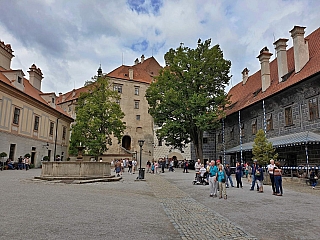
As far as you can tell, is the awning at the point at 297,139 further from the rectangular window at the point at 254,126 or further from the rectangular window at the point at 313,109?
the rectangular window at the point at 254,126

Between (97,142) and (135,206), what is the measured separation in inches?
1067

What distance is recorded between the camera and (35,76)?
41750 mm

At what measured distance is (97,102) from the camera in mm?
37844

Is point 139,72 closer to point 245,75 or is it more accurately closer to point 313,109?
point 245,75

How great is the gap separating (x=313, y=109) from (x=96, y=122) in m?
24.5

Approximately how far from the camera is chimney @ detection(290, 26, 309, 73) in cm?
2369

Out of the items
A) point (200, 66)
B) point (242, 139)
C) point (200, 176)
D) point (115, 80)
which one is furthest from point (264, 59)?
point (115, 80)

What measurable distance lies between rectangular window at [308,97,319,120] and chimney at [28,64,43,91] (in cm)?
3597

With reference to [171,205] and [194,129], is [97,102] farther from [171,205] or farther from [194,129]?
[171,205]

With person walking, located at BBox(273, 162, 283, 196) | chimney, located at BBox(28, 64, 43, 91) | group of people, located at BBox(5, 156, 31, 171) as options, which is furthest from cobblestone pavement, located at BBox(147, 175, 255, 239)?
chimney, located at BBox(28, 64, 43, 91)

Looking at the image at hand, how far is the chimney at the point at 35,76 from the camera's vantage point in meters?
41.4

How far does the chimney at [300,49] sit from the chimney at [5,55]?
106ft

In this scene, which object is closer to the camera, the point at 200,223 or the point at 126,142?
the point at 200,223

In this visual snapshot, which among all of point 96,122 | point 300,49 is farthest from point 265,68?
point 96,122
